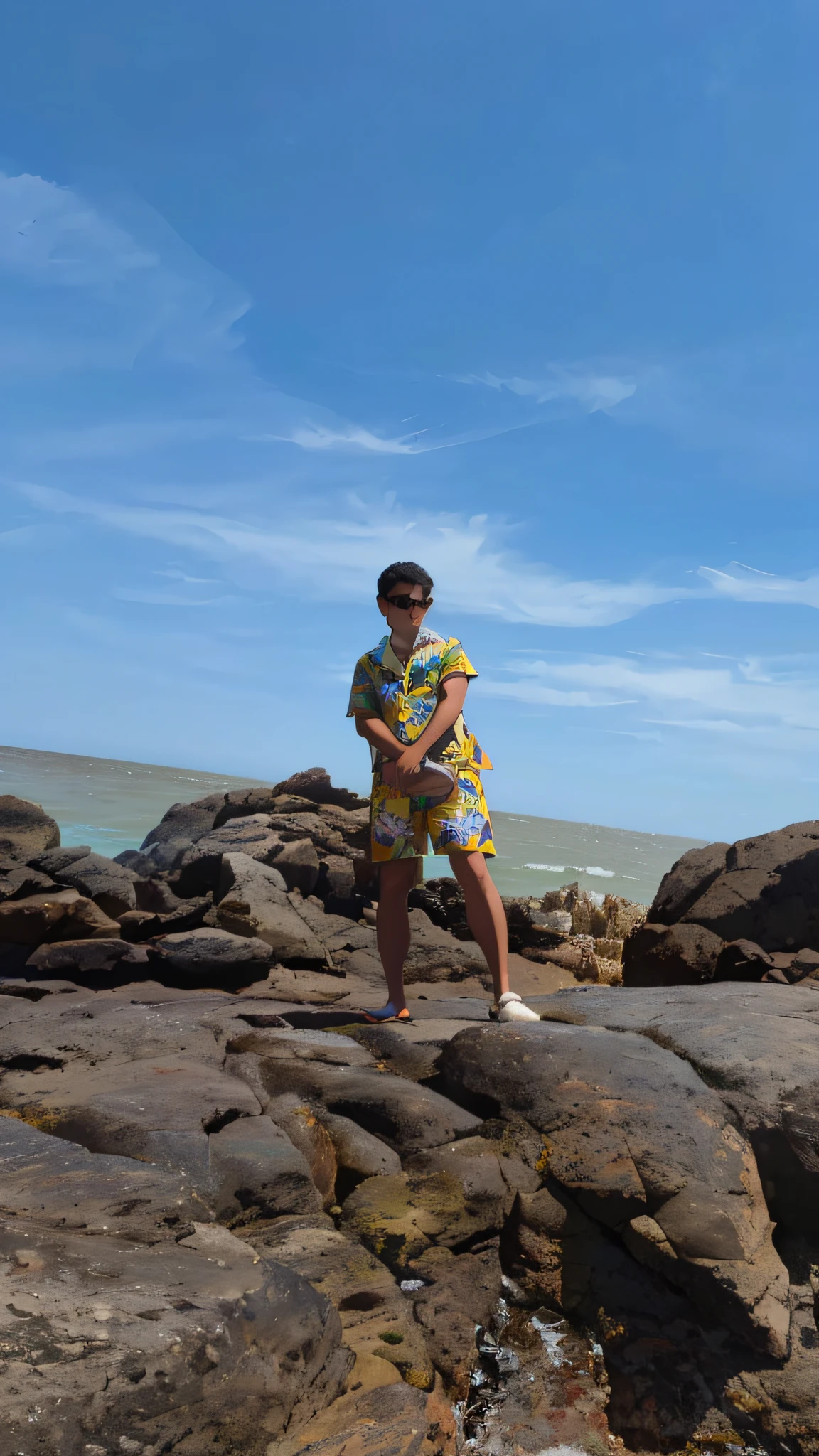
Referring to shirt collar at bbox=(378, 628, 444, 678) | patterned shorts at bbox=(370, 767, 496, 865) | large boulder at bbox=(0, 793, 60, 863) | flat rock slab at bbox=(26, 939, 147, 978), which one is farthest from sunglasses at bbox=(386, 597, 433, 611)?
large boulder at bbox=(0, 793, 60, 863)

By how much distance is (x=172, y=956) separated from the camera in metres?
5.33

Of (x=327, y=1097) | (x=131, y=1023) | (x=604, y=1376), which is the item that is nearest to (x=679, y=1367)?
(x=604, y=1376)

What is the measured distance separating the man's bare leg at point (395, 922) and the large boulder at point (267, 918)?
163 centimetres

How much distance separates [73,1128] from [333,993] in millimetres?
2599

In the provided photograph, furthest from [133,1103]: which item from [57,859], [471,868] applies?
[57,859]

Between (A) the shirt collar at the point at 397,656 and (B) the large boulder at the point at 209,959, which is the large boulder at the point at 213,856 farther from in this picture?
(A) the shirt collar at the point at 397,656

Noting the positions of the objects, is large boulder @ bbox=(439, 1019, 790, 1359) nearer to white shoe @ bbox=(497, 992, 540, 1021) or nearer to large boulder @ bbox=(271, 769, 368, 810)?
white shoe @ bbox=(497, 992, 540, 1021)

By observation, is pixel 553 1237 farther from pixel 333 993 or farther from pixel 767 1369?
pixel 333 993

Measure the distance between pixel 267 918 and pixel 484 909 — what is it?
2763mm

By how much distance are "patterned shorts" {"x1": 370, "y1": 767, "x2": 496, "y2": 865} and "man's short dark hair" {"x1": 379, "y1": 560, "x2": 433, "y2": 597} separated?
35.8 inches

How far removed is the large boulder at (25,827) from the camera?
9.56 metres

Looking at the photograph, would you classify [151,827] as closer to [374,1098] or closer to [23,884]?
[23,884]

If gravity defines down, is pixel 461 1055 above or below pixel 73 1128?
above

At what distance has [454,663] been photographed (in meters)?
4.06
